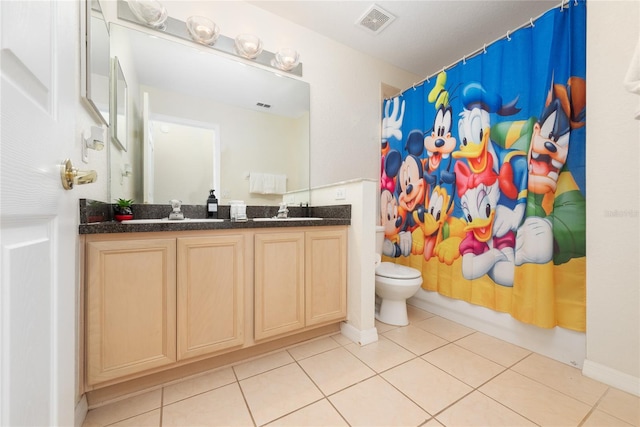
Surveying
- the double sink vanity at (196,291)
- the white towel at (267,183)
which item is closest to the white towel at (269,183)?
the white towel at (267,183)

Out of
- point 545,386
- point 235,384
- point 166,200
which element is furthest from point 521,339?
point 166,200

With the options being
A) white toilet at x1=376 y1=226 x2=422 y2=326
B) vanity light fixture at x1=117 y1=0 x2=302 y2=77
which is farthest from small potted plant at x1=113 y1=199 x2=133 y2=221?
white toilet at x1=376 y1=226 x2=422 y2=326

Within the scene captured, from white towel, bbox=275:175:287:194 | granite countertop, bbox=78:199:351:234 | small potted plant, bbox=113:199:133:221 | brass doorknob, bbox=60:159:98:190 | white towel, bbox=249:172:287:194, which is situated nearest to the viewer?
brass doorknob, bbox=60:159:98:190

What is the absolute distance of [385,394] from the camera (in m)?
1.21

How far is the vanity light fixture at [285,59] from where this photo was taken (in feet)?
6.45

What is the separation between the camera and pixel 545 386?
1.27 meters

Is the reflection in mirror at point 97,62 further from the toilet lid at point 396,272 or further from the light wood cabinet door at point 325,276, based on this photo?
the toilet lid at point 396,272

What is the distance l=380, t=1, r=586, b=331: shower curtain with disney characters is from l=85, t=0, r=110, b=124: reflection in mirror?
7.28 ft

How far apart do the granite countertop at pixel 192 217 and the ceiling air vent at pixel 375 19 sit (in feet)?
5.09

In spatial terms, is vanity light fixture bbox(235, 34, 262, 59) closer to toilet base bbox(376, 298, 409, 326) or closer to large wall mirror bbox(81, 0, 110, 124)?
large wall mirror bbox(81, 0, 110, 124)

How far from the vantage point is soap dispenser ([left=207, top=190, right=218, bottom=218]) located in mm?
1694

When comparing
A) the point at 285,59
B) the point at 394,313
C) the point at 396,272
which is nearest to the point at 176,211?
the point at 285,59

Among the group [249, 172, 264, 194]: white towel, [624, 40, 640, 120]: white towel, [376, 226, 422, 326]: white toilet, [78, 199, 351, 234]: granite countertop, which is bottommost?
[376, 226, 422, 326]: white toilet

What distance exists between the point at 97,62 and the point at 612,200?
102 inches
